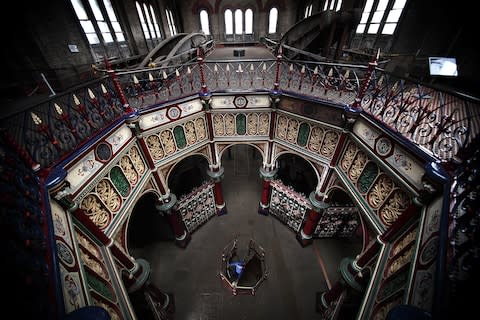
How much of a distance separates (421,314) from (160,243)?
891 centimetres

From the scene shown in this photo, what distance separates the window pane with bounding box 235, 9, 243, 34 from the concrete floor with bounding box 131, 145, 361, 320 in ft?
55.9

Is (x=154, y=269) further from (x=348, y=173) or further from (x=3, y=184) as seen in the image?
(x=348, y=173)

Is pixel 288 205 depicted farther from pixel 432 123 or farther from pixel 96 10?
pixel 96 10

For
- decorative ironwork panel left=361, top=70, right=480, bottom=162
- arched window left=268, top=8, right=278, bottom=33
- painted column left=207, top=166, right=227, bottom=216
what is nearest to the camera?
decorative ironwork panel left=361, top=70, right=480, bottom=162

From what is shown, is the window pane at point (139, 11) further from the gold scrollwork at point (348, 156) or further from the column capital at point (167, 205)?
the gold scrollwork at point (348, 156)

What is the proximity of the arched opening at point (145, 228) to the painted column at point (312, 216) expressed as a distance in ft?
18.9

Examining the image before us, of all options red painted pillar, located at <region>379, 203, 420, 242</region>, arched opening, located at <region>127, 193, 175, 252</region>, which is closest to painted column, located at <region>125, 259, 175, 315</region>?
arched opening, located at <region>127, 193, 175, 252</region>

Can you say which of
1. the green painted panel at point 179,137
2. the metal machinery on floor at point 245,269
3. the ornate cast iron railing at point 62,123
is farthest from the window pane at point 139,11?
the metal machinery on floor at point 245,269

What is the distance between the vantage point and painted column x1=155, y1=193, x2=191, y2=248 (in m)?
7.06

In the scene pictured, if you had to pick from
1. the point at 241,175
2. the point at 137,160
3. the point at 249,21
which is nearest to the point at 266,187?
the point at 241,175

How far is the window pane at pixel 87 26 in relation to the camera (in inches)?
301

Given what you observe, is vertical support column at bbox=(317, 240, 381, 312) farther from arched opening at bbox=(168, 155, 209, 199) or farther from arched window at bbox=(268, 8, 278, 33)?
arched window at bbox=(268, 8, 278, 33)

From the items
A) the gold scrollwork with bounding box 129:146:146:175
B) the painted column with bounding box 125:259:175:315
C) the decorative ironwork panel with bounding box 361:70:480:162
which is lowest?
the painted column with bounding box 125:259:175:315

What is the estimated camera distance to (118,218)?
190 inches
